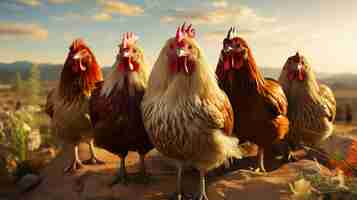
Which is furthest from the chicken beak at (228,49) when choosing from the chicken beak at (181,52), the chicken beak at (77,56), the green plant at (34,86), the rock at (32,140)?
the green plant at (34,86)

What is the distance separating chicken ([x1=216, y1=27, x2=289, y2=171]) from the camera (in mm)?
4016

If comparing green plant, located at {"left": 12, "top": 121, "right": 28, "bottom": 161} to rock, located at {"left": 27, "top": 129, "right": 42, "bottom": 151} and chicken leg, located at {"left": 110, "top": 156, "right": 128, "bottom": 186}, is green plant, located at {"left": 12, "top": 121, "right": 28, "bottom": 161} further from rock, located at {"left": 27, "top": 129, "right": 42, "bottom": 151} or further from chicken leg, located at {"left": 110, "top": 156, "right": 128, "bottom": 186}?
chicken leg, located at {"left": 110, "top": 156, "right": 128, "bottom": 186}

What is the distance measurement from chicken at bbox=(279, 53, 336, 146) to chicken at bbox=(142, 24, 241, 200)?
1.66 metres

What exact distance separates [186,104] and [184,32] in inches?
28.5

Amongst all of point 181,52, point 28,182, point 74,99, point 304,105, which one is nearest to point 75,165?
point 74,99

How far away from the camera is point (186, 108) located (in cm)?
341

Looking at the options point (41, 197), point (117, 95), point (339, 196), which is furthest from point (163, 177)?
point (339, 196)

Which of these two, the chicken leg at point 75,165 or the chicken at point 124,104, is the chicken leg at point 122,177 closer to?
the chicken at point 124,104

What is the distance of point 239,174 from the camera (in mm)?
4270

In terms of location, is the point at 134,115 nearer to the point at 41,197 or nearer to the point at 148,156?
the point at 148,156

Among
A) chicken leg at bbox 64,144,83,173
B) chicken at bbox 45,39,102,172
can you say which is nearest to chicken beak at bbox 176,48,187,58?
chicken at bbox 45,39,102,172

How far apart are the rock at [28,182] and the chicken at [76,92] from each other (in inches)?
58.1

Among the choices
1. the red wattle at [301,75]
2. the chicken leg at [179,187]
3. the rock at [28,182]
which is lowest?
the rock at [28,182]

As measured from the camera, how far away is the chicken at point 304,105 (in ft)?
15.9
